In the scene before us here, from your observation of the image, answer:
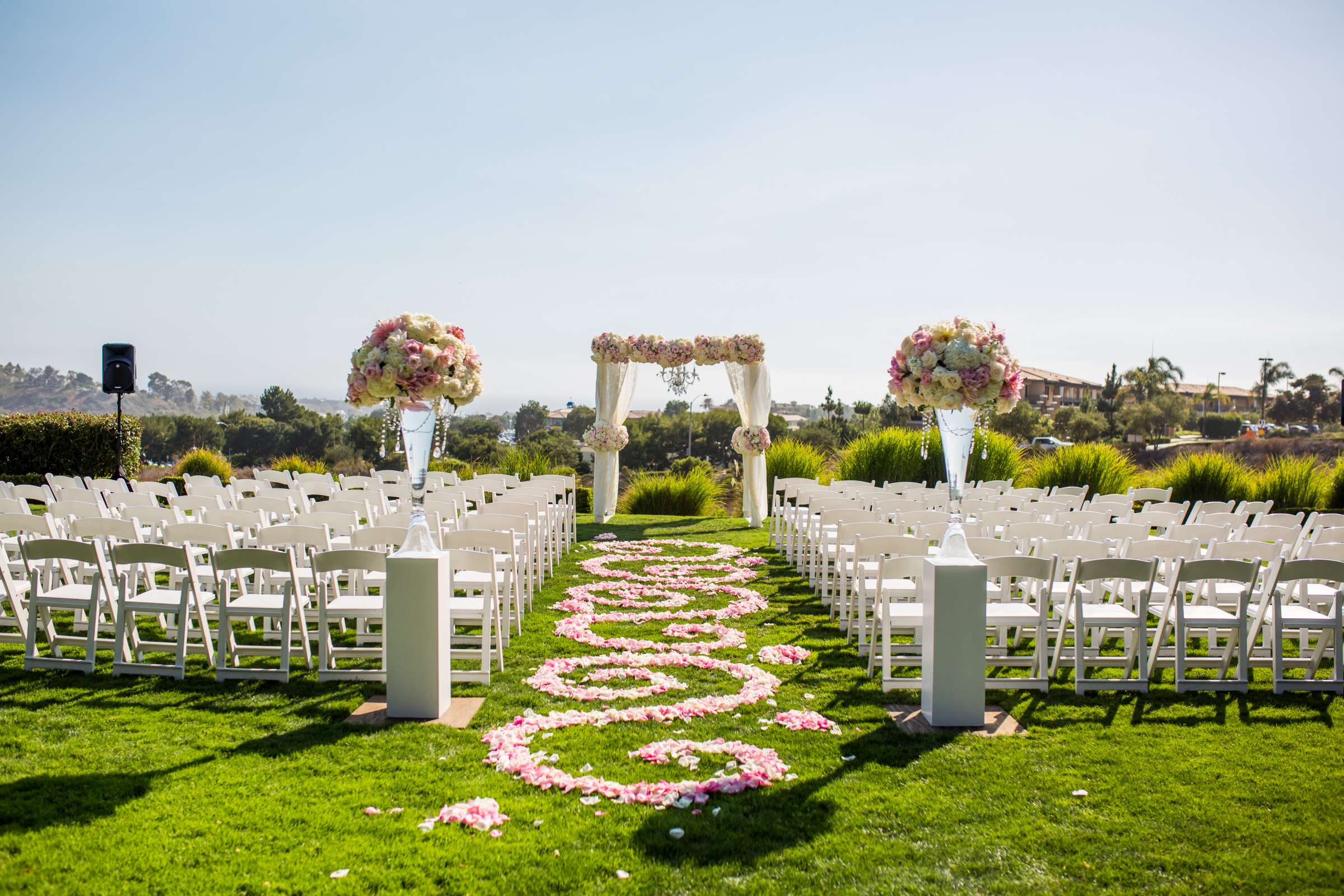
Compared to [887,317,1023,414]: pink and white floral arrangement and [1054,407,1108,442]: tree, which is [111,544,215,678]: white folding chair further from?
[1054,407,1108,442]: tree

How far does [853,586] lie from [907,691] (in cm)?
112

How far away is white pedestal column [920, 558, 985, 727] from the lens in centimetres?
416

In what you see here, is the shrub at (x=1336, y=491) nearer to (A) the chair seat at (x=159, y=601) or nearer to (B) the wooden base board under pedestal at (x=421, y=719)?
(B) the wooden base board under pedestal at (x=421, y=719)

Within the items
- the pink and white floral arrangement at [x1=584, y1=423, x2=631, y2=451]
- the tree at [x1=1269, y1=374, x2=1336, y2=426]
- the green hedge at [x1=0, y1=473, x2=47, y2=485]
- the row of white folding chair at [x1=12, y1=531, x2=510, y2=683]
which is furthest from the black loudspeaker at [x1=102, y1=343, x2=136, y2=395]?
the tree at [x1=1269, y1=374, x2=1336, y2=426]

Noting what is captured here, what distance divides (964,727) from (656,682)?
175cm

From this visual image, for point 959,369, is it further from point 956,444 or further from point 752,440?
point 752,440

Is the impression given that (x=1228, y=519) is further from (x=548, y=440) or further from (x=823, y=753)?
(x=548, y=440)

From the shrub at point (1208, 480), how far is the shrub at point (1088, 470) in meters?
0.66

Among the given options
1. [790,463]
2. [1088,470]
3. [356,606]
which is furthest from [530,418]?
[356,606]

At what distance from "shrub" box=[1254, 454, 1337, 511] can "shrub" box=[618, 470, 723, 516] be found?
911cm

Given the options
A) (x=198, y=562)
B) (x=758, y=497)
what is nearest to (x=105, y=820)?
(x=198, y=562)

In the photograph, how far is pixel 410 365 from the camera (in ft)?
14.2

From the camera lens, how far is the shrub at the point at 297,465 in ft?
55.6

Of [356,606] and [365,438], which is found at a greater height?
[365,438]
